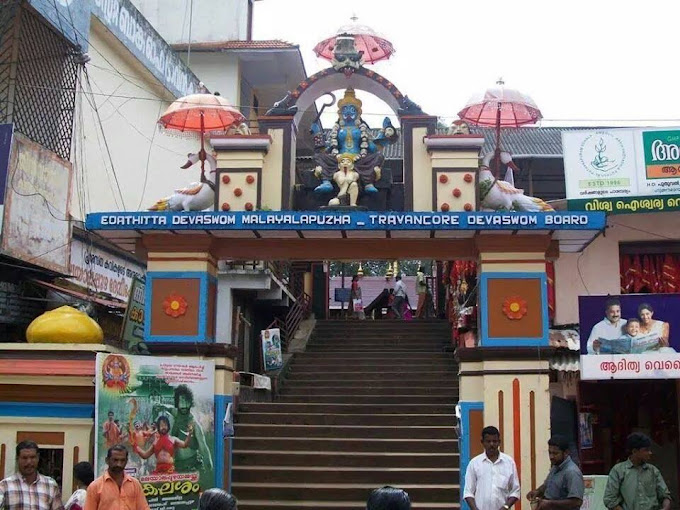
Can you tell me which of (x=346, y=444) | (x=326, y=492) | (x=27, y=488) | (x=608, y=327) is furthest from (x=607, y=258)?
(x=27, y=488)

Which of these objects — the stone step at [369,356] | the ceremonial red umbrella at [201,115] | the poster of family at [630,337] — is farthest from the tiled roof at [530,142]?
the ceremonial red umbrella at [201,115]

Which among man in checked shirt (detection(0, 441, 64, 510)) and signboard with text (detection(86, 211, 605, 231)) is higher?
signboard with text (detection(86, 211, 605, 231))

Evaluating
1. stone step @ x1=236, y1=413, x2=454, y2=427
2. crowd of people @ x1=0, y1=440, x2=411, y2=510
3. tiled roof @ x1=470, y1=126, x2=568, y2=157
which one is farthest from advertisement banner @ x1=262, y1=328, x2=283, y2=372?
crowd of people @ x1=0, y1=440, x2=411, y2=510

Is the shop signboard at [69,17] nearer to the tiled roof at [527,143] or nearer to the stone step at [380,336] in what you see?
the tiled roof at [527,143]

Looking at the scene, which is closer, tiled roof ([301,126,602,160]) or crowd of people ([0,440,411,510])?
crowd of people ([0,440,411,510])

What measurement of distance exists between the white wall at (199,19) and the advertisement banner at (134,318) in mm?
10164

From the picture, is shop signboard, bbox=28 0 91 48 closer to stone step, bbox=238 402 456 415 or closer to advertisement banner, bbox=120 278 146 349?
advertisement banner, bbox=120 278 146 349

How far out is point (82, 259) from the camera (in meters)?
13.5

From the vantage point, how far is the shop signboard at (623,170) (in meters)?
13.1

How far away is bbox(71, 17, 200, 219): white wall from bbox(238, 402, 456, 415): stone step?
171 inches

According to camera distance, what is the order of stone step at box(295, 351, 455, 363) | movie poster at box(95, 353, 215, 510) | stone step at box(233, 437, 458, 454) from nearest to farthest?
movie poster at box(95, 353, 215, 510)
stone step at box(233, 437, 458, 454)
stone step at box(295, 351, 455, 363)

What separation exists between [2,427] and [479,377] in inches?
201

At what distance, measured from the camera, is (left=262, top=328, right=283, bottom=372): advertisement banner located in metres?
15.6

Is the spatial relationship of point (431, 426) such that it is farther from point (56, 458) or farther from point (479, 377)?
point (56, 458)
